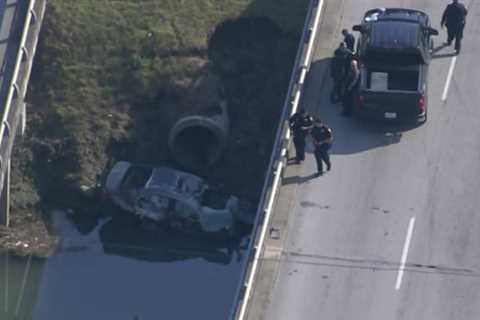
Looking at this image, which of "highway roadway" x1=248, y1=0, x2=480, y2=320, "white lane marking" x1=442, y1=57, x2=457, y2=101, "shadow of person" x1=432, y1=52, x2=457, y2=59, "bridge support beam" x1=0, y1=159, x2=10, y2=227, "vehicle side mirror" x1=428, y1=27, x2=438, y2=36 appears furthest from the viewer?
"bridge support beam" x1=0, y1=159, x2=10, y2=227

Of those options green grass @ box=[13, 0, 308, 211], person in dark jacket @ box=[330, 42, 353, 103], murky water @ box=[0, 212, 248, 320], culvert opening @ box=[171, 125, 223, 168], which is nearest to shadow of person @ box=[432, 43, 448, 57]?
person in dark jacket @ box=[330, 42, 353, 103]

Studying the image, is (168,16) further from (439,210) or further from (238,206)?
(439,210)

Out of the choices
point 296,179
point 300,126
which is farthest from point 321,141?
point 296,179

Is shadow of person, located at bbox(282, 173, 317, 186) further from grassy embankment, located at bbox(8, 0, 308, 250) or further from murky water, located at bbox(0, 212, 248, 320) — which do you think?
grassy embankment, located at bbox(8, 0, 308, 250)

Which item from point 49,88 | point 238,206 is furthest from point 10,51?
point 238,206

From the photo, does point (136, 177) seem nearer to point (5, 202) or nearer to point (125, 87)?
point (5, 202)

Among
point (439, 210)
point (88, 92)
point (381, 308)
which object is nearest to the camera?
point (381, 308)
